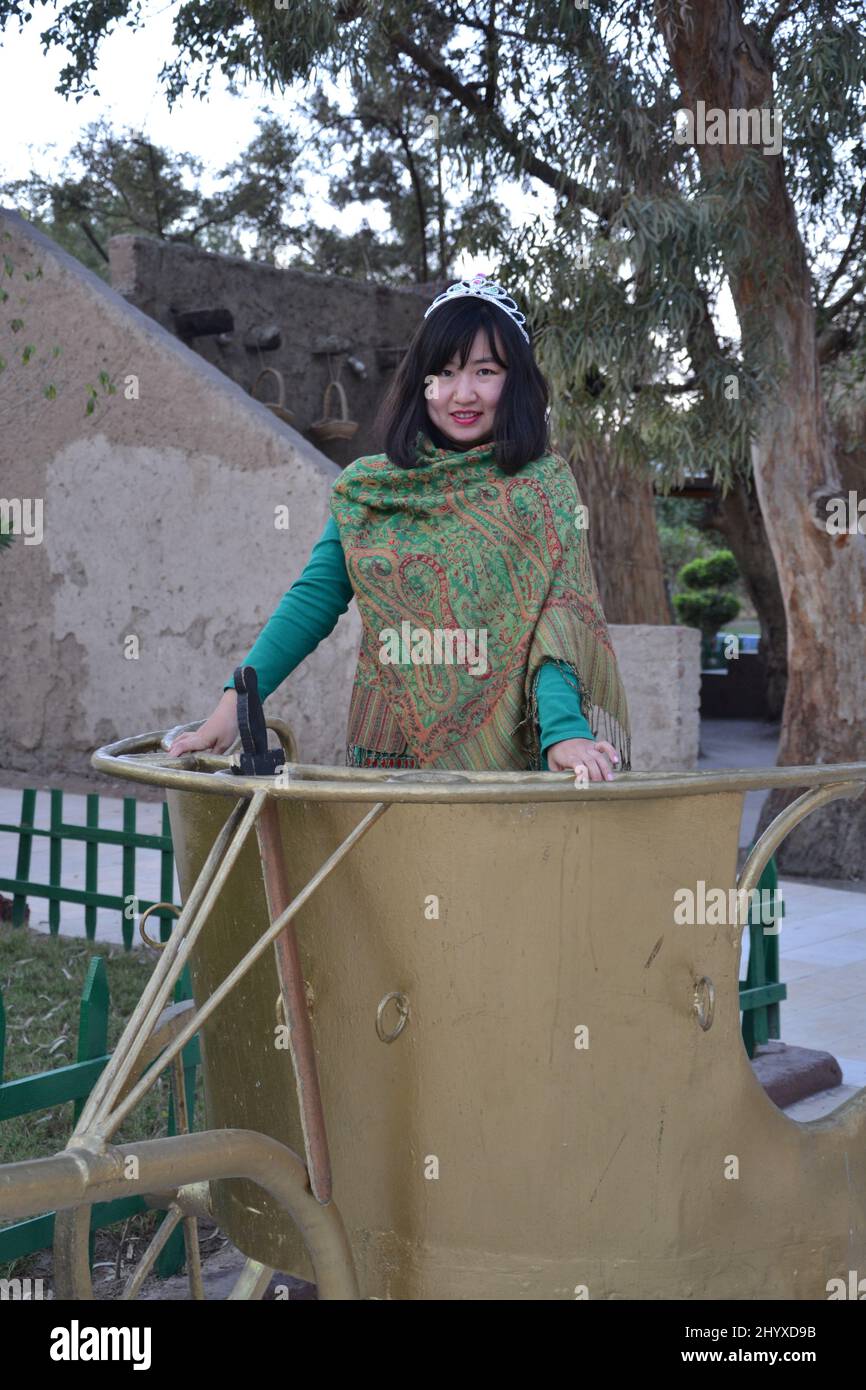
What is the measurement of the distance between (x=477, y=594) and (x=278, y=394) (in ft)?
26.2

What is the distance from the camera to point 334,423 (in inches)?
377

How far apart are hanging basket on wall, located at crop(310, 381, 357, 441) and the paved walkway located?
10.4 ft

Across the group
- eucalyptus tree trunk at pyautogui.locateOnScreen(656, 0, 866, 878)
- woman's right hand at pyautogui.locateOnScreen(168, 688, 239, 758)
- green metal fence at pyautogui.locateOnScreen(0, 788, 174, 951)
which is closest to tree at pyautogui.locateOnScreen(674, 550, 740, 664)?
eucalyptus tree trunk at pyautogui.locateOnScreen(656, 0, 866, 878)

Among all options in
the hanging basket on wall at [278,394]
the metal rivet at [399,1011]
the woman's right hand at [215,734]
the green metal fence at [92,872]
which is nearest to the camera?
the metal rivet at [399,1011]

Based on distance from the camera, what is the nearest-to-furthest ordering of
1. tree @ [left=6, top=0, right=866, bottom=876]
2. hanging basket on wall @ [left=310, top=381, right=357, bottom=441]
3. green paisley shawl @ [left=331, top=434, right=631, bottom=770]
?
green paisley shawl @ [left=331, top=434, right=631, bottom=770] → tree @ [left=6, top=0, right=866, bottom=876] → hanging basket on wall @ [left=310, top=381, right=357, bottom=441]

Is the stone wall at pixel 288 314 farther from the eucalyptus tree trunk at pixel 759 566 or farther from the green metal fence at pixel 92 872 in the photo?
the green metal fence at pixel 92 872

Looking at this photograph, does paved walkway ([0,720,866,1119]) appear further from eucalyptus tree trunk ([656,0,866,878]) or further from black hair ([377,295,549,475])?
Answer: black hair ([377,295,549,475])

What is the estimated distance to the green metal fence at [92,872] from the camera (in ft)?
14.9

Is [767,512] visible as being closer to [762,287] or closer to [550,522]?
[762,287]

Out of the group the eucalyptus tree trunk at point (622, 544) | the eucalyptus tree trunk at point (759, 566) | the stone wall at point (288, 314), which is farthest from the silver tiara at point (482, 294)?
the eucalyptus tree trunk at point (759, 566)

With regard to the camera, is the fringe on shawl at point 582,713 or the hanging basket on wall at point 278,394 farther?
the hanging basket on wall at point 278,394

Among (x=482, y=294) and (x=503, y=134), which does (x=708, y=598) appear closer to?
(x=503, y=134)

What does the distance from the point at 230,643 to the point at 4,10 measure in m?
3.59

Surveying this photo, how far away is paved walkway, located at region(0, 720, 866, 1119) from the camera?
404 cm
